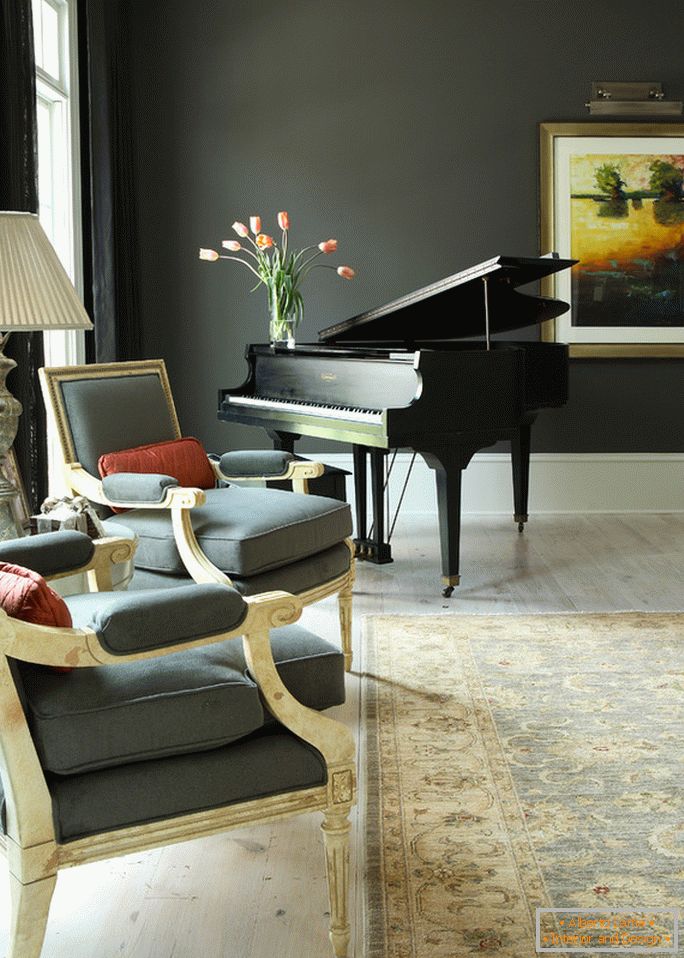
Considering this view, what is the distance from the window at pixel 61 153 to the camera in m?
5.54

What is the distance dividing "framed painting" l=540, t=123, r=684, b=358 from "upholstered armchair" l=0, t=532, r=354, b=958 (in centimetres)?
510

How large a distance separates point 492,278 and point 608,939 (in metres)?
3.42

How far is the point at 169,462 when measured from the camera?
419cm

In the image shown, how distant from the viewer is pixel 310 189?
6.91 metres

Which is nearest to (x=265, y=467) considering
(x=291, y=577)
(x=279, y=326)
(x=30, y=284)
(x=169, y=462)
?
(x=169, y=462)

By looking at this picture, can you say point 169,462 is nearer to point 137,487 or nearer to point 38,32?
point 137,487

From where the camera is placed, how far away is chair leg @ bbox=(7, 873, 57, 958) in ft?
6.40

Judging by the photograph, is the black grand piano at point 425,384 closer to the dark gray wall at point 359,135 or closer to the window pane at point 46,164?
the dark gray wall at point 359,135

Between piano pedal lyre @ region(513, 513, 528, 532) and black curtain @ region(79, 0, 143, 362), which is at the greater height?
black curtain @ region(79, 0, 143, 362)

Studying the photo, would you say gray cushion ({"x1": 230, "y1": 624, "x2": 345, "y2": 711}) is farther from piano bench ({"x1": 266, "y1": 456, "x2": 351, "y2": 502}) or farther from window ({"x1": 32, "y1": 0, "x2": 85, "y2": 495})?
window ({"x1": 32, "y1": 0, "x2": 85, "y2": 495})

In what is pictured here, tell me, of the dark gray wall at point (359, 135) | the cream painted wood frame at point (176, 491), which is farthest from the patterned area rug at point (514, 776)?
the dark gray wall at point (359, 135)

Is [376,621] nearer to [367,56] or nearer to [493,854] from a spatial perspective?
[493,854]

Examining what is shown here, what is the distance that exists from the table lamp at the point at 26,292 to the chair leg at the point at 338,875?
1.27 metres

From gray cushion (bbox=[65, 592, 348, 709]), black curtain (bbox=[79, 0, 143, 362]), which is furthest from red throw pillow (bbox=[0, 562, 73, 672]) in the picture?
black curtain (bbox=[79, 0, 143, 362])
